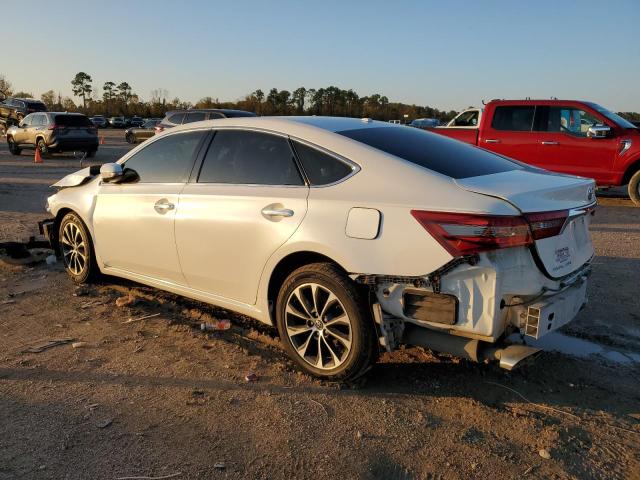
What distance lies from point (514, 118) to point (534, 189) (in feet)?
31.0

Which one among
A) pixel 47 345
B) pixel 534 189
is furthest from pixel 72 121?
pixel 534 189

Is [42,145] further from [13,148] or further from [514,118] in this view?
[514,118]

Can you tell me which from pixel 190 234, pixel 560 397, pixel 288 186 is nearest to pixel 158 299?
pixel 190 234

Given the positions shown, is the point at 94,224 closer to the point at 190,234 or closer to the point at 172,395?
the point at 190,234

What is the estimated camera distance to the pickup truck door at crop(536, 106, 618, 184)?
11094 millimetres

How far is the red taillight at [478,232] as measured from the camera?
2.97 metres

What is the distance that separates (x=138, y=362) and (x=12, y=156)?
22.3 meters

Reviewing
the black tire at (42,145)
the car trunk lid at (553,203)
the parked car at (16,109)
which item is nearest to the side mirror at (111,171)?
the car trunk lid at (553,203)

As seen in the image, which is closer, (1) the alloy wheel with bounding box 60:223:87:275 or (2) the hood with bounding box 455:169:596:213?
(2) the hood with bounding box 455:169:596:213

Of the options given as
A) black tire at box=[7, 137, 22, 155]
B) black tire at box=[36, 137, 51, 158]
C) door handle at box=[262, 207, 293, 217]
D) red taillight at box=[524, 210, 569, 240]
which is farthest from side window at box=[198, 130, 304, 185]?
black tire at box=[7, 137, 22, 155]

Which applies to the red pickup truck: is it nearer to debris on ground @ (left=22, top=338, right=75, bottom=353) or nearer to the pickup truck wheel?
debris on ground @ (left=22, top=338, right=75, bottom=353)

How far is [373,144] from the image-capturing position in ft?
12.2

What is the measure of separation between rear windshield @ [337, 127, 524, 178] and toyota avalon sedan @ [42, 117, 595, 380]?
20mm

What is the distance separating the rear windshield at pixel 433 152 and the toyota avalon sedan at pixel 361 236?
0.02 m
